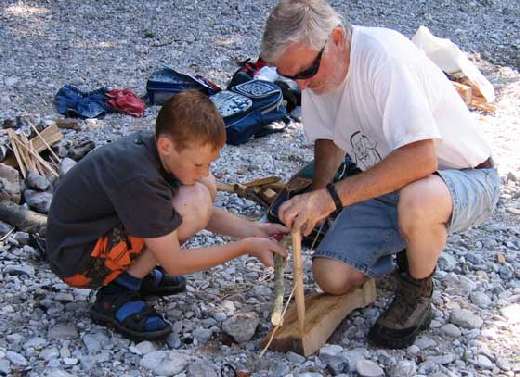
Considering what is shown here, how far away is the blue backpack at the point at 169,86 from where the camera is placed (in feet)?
22.6

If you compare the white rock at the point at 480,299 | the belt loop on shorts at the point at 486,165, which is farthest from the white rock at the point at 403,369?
the belt loop on shorts at the point at 486,165

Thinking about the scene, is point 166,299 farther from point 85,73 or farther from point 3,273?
point 85,73

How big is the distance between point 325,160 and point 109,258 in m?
1.20

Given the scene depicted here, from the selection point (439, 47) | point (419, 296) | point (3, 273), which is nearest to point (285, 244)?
point (419, 296)

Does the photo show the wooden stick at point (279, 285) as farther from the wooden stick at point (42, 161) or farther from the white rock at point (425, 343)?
the wooden stick at point (42, 161)

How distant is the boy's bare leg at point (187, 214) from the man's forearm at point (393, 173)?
62 centimetres

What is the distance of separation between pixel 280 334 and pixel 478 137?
1.28m

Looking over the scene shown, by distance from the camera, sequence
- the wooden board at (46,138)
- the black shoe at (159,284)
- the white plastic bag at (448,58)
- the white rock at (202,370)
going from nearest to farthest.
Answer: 1. the white rock at (202,370)
2. the black shoe at (159,284)
3. the wooden board at (46,138)
4. the white plastic bag at (448,58)

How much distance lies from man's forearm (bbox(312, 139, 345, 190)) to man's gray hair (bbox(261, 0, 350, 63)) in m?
0.81

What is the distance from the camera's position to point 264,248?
3441 mm

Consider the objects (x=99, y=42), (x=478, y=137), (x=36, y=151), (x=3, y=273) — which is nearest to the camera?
(x=478, y=137)

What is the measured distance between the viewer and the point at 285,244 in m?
3.53

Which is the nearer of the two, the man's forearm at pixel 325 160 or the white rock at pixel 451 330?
the white rock at pixel 451 330

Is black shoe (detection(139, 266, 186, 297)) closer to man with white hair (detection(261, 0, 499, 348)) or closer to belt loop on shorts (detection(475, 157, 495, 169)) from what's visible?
man with white hair (detection(261, 0, 499, 348))
